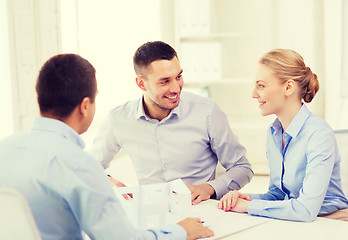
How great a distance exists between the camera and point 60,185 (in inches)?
42.1

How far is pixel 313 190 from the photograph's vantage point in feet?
5.05

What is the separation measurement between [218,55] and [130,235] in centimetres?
319

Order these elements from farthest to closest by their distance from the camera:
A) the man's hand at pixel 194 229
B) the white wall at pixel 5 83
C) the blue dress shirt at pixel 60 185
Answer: the white wall at pixel 5 83 → the man's hand at pixel 194 229 → the blue dress shirt at pixel 60 185

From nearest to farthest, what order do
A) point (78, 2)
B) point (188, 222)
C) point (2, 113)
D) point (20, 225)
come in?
point (20, 225)
point (188, 222)
point (2, 113)
point (78, 2)

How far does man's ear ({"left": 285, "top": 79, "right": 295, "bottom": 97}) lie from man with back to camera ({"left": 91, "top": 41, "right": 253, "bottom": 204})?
44 cm

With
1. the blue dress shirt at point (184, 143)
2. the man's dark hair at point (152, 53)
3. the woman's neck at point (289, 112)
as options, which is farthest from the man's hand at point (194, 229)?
the man's dark hair at point (152, 53)

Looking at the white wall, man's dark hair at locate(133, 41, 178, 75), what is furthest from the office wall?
man's dark hair at locate(133, 41, 178, 75)

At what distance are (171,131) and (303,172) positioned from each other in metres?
0.64

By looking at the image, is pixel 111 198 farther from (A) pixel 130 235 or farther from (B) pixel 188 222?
(B) pixel 188 222

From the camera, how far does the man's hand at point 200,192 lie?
1760 millimetres

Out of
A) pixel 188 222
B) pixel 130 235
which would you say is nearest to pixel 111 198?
pixel 130 235

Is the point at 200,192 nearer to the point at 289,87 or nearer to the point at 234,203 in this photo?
the point at 234,203

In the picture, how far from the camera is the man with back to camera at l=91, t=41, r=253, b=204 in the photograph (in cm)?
206

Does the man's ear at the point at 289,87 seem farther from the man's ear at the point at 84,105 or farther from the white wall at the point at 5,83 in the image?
the white wall at the point at 5,83
